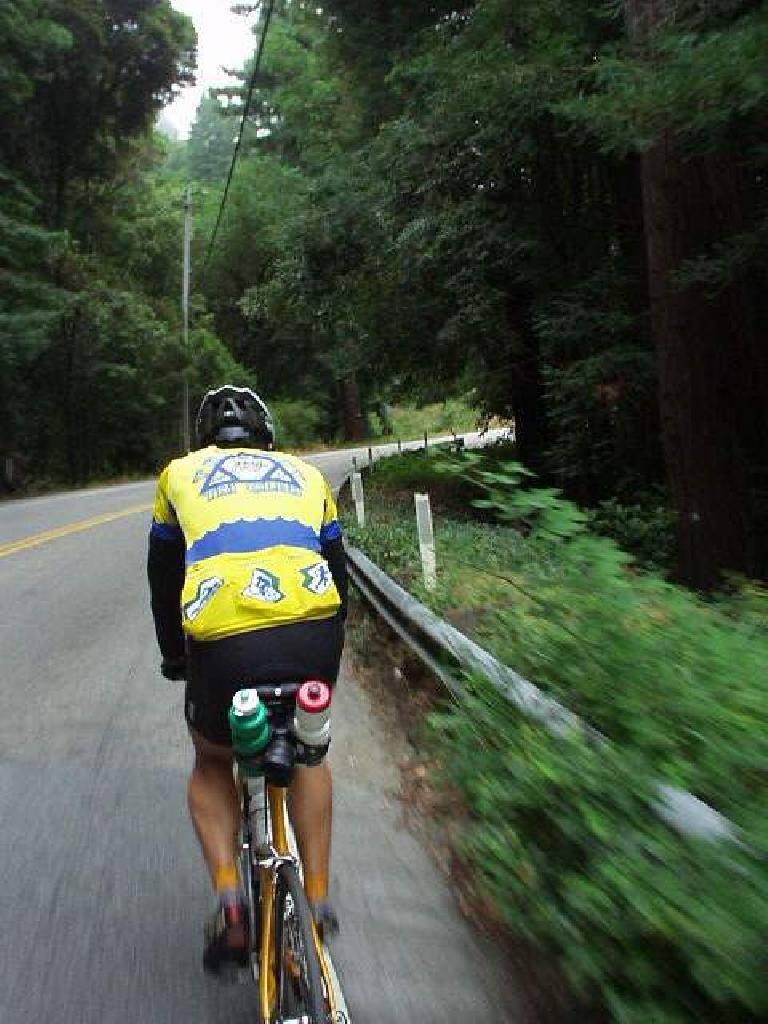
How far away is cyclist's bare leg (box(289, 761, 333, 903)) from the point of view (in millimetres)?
2701

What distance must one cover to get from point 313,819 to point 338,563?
2.63 feet

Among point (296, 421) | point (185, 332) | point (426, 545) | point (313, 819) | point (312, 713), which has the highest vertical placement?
point (185, 332)

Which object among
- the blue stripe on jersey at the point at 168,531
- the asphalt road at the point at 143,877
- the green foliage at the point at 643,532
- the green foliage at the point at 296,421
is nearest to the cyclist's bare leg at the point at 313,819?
the asphalt road at the point at 143,877

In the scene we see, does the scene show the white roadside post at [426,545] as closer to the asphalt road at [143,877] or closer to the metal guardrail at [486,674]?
the metal guardrail at [486,674]

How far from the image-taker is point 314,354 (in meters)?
50.8

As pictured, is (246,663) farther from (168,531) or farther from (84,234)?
(84,234)

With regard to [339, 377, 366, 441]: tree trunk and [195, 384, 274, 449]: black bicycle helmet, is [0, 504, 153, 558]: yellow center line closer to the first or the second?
[195, 384, 274, 449]: black bicycle helmet

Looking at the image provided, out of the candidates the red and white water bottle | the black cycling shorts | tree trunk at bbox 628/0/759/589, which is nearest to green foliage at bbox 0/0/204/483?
tree trunk at bbox 628/0/759/589

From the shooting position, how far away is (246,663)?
2572 millimetres

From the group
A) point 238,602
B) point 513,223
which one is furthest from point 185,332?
point 238,602

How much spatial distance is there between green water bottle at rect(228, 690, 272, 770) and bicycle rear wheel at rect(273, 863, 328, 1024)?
11.9 inches

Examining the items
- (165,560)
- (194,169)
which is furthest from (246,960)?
(194,169)

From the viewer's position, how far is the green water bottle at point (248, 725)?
245 cm

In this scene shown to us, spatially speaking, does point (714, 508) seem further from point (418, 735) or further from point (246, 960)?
point (246, 960)
